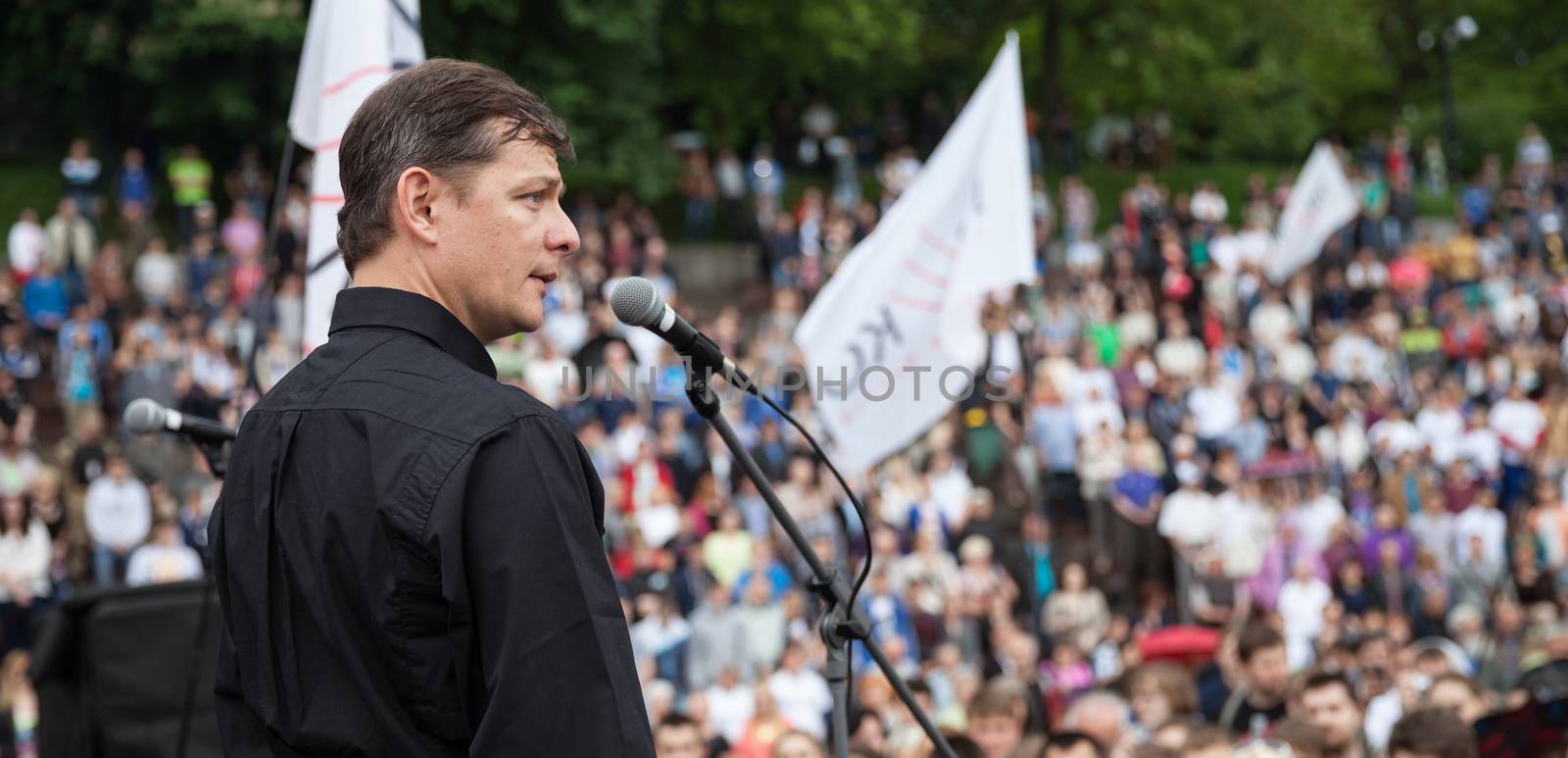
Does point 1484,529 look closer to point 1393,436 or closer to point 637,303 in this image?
point 1393,436

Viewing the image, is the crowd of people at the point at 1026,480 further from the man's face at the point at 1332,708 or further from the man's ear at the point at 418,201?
the man's ear at the point at 418,201

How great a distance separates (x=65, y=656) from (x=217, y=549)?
2397mm

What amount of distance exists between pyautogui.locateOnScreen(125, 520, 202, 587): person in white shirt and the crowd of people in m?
0.03

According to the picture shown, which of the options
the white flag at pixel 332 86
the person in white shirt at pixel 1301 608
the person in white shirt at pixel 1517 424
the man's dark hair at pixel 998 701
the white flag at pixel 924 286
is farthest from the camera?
the person in white shirt at pixel 1517 424

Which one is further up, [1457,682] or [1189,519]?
[1189,519]

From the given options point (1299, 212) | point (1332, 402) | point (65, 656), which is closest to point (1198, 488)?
point (1332, 402)

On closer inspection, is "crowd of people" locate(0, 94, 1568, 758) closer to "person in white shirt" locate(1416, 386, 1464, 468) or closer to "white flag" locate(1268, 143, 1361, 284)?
"person in white shirt" locate(1416, 386, 1464, 468)

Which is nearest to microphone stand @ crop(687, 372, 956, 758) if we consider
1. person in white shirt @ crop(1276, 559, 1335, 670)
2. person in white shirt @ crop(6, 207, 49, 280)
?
person in white shirt @ crop(1276, 559, 1335, 670)

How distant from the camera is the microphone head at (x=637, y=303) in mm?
2707

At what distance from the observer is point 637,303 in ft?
8.88

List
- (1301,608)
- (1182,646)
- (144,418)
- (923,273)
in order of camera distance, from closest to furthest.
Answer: (144,418) → (923,273) → (1182,646) → (1301,608)

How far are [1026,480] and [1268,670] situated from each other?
7.71m

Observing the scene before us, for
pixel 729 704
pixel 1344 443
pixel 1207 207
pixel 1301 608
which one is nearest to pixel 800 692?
pixel 729 704

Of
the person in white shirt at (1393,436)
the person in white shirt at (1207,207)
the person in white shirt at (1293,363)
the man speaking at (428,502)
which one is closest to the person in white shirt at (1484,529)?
the person in white shirt at (1393,436)
